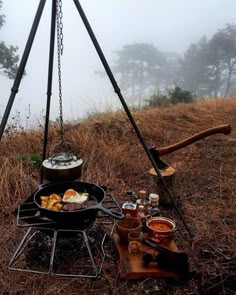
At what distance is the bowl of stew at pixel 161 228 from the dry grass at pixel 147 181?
0.62 ft

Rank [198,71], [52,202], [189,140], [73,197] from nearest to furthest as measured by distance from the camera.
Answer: [52,202] < [73,197] < [189,140] < [198,71]

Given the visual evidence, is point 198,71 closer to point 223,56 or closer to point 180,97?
point 223,56

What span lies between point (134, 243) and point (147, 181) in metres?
1.49

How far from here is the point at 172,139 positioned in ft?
16.4

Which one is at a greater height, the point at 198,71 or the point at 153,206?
the point at 198,71

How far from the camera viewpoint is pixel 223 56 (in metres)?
26.6

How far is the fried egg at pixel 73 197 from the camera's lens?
231 centimetres

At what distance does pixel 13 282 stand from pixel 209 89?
90.9ft

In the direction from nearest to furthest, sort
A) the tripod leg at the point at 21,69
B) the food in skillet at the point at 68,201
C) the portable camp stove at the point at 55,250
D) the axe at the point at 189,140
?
1. the tripod leg at the point at 21,69
2. the portable camp stove at the point at 55,250
3. the food in skillet at the point at 68,201
4. the axe at the point at 189,140

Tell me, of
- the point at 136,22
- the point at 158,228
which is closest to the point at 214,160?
the point at 158,228

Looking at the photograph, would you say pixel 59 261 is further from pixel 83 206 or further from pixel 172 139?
pixel 172 139

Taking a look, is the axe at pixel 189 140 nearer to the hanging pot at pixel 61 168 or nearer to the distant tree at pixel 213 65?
the hanging pot at pixel 61 168

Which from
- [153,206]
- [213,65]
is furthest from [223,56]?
[153,206]

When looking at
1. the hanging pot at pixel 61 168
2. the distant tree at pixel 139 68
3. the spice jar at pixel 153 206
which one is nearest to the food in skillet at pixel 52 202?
the hanging pot at pixel 61 168
